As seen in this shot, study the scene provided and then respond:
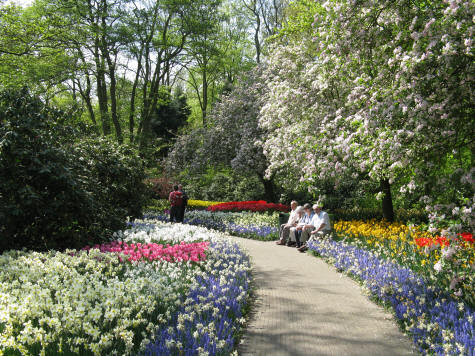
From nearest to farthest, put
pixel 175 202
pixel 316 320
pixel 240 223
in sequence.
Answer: pixel 316 320 < pixel 240 223 < pixel 175 202

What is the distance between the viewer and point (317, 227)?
10.4 m

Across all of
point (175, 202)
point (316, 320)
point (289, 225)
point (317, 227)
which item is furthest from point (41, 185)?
point (175, 202)

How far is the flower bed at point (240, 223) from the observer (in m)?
13.2

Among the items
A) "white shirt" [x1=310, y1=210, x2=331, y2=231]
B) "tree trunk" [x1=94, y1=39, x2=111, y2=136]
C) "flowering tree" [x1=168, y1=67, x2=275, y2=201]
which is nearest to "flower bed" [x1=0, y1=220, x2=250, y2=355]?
"white shirt" [x1=310, y1=210, x2=331, y2=231]

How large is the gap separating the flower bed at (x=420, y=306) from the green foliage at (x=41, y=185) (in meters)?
5.18

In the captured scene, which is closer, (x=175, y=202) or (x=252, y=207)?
(x=175, y=202)

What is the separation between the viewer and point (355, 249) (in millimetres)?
8227

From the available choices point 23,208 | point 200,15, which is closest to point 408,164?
point 23,208

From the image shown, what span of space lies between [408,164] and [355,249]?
11.0 feet

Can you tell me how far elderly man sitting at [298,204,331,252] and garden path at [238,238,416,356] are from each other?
2349mm

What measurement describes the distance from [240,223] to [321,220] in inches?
185

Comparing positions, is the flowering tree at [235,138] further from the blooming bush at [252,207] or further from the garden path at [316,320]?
the garden path at [316,320]

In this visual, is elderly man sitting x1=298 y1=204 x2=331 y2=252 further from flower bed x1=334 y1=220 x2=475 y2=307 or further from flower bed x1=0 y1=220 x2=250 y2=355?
flower bed x1=0 y1=220 x2=250 y2=355

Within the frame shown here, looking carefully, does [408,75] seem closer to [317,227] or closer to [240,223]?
[317,227]
